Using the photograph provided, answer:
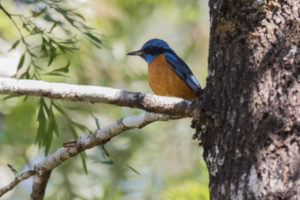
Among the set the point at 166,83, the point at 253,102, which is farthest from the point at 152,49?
the point at 253,102

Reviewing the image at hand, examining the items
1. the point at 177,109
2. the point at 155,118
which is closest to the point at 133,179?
the point at 155,118

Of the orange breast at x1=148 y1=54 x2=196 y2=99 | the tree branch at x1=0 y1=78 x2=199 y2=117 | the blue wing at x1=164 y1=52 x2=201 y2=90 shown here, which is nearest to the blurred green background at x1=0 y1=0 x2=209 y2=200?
the orange breast at x1=148 y1=54 x2=196 y2=99

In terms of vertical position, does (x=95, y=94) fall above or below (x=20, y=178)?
above

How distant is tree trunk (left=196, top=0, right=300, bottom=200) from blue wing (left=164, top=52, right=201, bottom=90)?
180 centimetres

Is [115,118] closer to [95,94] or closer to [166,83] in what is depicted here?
[166,83]

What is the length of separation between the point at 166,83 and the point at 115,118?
54.4 inches

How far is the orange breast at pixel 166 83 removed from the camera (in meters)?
4.56

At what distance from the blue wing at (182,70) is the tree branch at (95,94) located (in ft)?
6.11

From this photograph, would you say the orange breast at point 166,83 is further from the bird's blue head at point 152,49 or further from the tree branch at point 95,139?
the tree branch at point 95,139

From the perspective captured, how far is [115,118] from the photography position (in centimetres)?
585

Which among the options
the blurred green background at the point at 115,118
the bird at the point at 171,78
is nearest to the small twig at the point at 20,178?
the blurred green background at the point at 115,118

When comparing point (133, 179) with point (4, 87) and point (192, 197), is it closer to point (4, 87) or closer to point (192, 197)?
point (192, 197)

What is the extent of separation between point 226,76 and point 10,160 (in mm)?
3764

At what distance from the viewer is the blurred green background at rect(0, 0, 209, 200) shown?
16.6 ft
